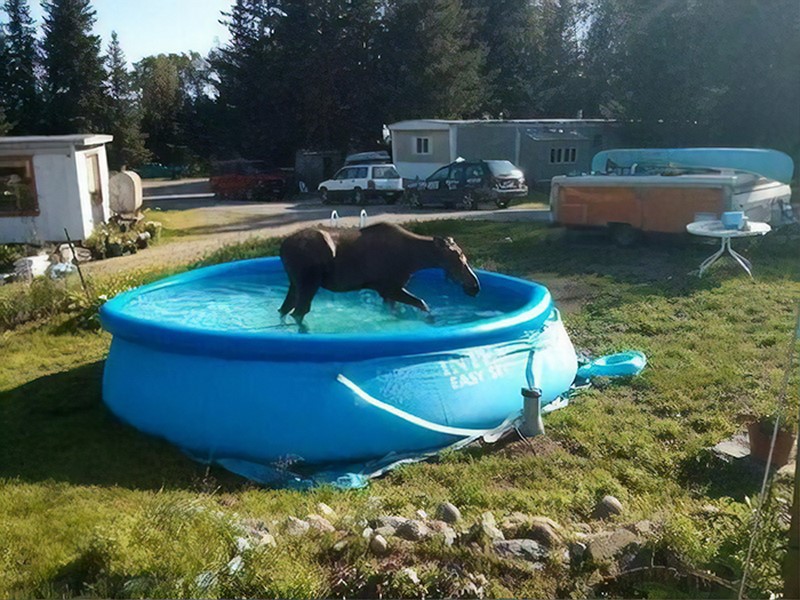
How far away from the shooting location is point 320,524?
3.88m

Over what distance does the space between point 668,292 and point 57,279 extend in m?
7.88

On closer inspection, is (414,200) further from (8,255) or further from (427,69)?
(8,255)

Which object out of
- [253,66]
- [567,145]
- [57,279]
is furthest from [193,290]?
[567,145]

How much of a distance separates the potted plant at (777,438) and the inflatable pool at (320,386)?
1636 mm

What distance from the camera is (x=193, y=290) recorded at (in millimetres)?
8945

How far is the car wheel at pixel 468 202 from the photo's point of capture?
21.3m

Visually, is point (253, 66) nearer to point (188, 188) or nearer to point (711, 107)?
point (711, 107)

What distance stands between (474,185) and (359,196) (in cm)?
481

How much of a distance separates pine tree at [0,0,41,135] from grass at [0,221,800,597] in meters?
2.67

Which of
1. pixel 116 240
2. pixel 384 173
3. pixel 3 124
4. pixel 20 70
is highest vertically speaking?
pixel 20 70

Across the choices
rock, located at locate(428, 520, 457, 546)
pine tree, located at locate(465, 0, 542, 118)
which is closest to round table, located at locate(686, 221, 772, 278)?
rock, located at locate(428, 520, 457, 546)

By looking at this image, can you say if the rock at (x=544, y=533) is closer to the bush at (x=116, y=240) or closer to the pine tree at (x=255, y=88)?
the pine tree at (x=255, y=88)

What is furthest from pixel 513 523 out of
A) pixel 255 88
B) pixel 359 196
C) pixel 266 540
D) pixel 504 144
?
pixel 359 196

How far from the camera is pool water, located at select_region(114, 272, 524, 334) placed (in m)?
7.54
